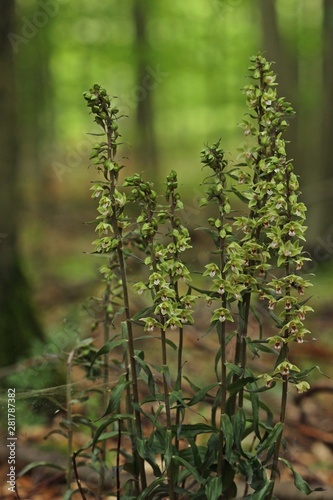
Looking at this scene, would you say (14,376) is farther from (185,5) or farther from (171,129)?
(171,129)

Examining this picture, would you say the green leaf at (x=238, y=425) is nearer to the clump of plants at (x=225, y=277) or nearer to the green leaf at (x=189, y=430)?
the clump of plants at (x=225, y=277)

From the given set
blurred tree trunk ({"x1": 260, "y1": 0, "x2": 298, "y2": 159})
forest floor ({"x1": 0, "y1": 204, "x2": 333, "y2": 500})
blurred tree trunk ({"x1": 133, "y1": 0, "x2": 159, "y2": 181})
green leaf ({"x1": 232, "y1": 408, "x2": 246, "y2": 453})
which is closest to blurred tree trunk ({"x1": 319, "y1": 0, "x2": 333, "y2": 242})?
blurred tree trunk ({"x1": 260, "y1": 0, "x2": 298, "y2": 159})

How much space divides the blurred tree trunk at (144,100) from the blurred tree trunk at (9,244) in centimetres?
701

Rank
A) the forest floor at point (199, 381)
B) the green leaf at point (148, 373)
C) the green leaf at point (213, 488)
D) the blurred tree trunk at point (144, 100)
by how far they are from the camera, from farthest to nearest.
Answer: the blurred tree trunk at point (144, 100) → the forest floor at point (199, 381) → the green leaf at point (148, 373) → the green leaf at point (213, 488)

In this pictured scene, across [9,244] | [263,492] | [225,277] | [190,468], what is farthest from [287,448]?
[9,244]

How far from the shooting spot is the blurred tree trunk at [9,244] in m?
4.75

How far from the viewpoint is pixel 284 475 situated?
376 centimetres

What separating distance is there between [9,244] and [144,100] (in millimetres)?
11194

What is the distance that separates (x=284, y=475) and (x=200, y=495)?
1.58m

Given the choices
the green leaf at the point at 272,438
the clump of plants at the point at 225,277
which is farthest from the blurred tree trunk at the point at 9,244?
the green leaf at the point at 272,438

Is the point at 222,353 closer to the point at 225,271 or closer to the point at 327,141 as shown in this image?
the point at 225,271

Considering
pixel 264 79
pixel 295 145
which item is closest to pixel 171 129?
pixel 295 145

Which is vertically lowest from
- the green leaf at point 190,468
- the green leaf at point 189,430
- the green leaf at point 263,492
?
the green leaf at point 263,492

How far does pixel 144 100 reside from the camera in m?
15.3
